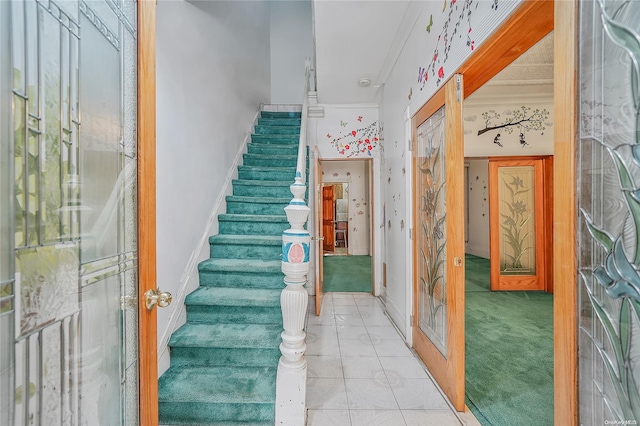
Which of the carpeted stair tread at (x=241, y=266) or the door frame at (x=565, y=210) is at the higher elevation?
the door frame at (x=565, y=210)

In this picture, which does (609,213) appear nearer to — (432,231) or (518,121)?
(432,231)

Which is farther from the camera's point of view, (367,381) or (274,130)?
(274,130)

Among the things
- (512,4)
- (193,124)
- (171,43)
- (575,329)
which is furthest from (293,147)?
Result: (575,329)

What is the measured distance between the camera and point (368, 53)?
2719 mm

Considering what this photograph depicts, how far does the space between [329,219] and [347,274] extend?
2.80 m

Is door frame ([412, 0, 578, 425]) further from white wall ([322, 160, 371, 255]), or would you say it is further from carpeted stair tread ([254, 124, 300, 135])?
white wall ([322, 160, 371, 255])

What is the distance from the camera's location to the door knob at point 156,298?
2.83 ft

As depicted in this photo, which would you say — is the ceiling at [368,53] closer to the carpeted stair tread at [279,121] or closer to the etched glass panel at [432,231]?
the etched glass panel at [432,231]

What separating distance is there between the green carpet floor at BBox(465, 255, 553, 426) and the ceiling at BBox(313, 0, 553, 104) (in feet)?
9.02

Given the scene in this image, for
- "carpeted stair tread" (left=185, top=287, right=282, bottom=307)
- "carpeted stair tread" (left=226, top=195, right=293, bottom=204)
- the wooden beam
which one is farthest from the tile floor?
the wooden beam

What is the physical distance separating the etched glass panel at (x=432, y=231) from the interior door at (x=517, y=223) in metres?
2.43

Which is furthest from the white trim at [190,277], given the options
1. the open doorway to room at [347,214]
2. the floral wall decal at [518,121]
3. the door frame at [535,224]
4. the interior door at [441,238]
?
the door frame at [535,224]

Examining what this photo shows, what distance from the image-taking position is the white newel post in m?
1.48

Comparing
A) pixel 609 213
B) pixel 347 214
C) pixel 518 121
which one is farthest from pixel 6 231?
pixel 347 214
